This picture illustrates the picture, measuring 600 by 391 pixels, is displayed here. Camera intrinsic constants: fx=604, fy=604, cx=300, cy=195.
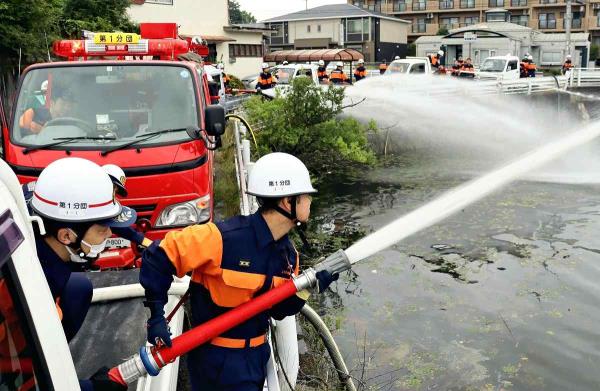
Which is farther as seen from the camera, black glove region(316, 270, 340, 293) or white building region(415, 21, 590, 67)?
white building region(415, 21, 590, 67)

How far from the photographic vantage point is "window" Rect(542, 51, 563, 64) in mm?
45750

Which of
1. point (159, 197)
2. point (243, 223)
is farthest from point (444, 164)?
point (243, 223)

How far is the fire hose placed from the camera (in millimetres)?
2496

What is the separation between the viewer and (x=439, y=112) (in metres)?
18.2

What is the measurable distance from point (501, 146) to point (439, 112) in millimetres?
2071

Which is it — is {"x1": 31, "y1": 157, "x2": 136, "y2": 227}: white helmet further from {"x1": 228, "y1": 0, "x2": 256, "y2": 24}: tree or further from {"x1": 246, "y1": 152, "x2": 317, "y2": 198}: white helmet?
{"x1": 228, "y1": 0, "x2": 256, "y2": 24}: tree

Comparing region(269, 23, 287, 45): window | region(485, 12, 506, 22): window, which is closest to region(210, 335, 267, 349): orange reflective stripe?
region(269, 23, 287, 45): window

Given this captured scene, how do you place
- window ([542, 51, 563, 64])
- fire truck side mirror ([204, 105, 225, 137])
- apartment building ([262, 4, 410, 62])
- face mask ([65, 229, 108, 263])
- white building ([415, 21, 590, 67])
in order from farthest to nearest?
apartment building ([262, 4, 410, 62]) < window ([542, 51, 563, 64]) < white building ([415, 21, 590, 67]) < fire truck side mirror ([204, 105, 225, 137]) < face mask ([65, 229, 108, 263])

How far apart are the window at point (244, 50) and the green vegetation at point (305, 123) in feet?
76.6

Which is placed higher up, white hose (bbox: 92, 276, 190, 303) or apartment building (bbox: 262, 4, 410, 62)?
apartment building (bbox: 262, 4, 410, 62)

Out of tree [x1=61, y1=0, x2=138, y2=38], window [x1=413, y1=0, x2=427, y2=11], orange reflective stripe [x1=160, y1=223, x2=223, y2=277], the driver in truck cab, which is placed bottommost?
orange reflective stripe [x1=160, y1=223, x2=223, y2=277]

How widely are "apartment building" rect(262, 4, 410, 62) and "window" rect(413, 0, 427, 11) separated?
602 cm

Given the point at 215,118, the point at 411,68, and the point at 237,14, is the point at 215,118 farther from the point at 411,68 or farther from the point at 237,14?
the point at 237,14

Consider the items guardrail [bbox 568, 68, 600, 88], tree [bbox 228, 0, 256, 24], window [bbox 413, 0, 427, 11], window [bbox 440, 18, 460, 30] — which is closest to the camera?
guardrail [bbox 568, 68, 600, 88]
